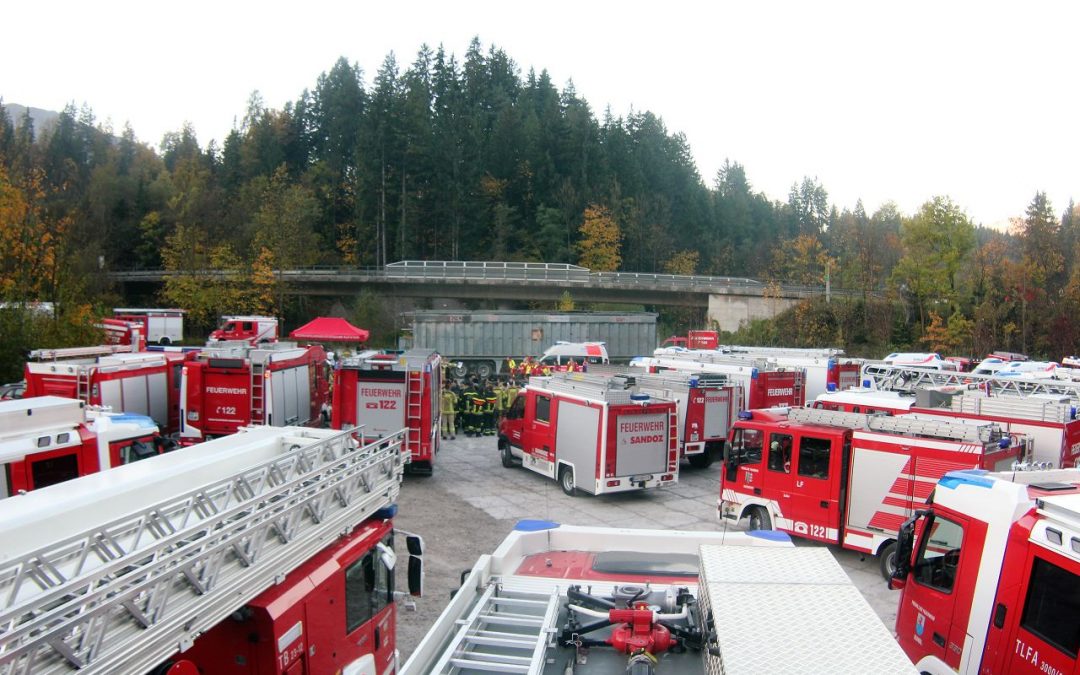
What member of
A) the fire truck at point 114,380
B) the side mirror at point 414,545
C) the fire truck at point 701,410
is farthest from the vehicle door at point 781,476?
the fire truck at point 114,380

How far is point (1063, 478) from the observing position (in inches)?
255

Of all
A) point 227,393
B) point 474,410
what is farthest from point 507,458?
point 227,393

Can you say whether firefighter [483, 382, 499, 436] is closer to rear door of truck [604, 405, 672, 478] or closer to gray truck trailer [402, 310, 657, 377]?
rear door of truck [604, 405, 672, 478]

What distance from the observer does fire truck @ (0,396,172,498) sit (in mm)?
7469

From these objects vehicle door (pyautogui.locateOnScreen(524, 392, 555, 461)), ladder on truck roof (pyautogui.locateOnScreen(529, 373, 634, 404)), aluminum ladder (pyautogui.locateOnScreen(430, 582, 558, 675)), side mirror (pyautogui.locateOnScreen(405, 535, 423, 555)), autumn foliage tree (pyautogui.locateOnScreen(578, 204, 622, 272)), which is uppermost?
autumn foliage tree (pyautogui.locateOnScreen(578, 204, 622, 272))

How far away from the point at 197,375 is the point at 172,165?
334 ft

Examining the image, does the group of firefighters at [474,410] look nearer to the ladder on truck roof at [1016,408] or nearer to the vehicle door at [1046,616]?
the ladder on truck roof at [1016,408]

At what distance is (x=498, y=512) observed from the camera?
1386cm

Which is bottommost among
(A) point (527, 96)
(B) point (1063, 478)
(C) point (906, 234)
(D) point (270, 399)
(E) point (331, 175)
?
(D) point (270, 399)

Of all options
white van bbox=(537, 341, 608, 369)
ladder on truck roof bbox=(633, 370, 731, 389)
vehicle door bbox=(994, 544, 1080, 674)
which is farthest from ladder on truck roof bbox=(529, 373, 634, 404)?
white van bbox=(537, 341, 608, 369)

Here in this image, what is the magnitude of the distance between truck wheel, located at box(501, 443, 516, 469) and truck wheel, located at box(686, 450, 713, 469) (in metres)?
4.50

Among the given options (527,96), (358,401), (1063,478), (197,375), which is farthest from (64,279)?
(527,96)

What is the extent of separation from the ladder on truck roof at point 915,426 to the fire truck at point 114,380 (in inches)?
532

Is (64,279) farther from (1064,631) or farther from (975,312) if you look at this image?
(975,312)
